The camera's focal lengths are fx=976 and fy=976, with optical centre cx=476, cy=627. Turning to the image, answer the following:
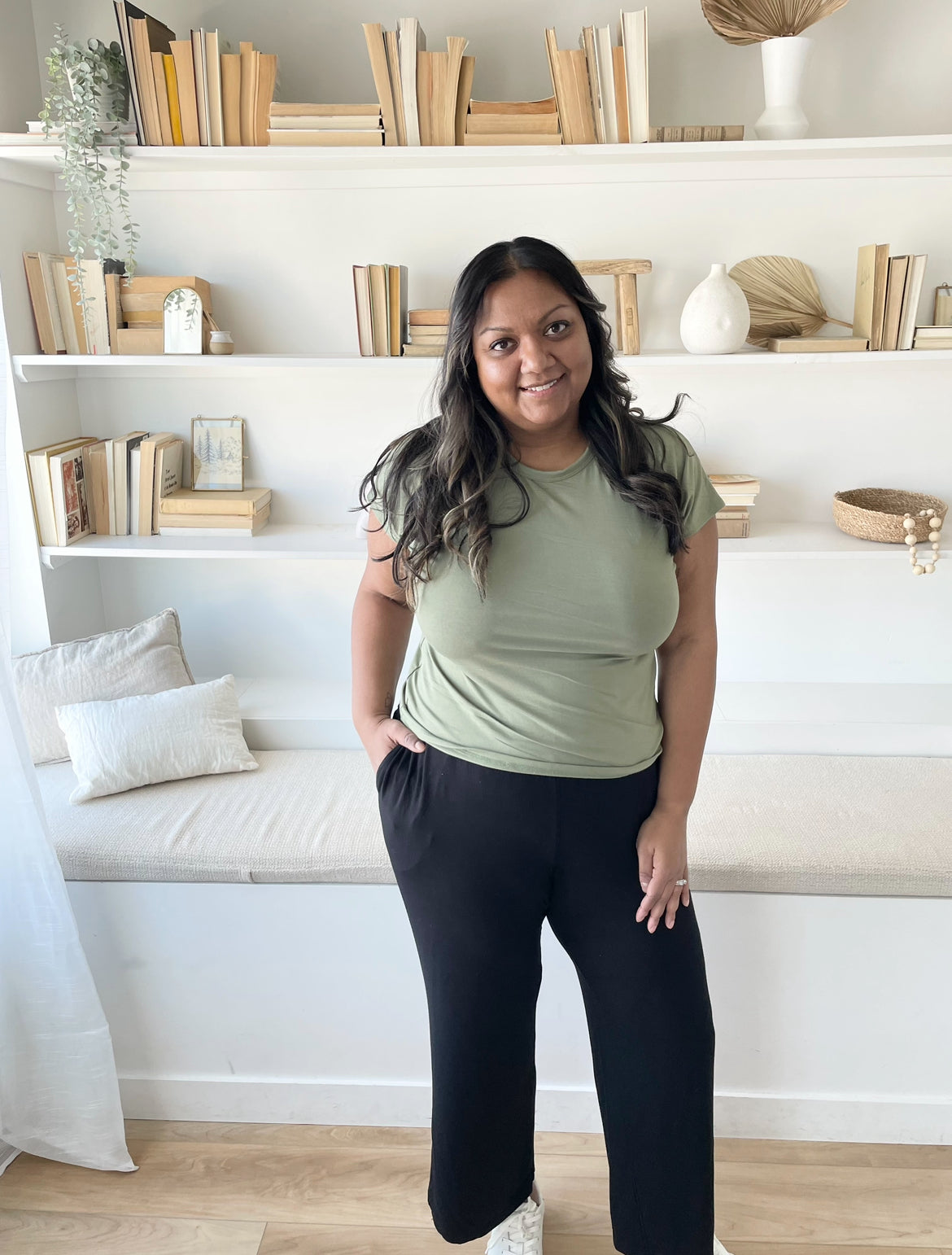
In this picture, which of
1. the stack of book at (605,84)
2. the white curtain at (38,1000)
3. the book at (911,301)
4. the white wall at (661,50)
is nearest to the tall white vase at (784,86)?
the white wall at (661,50)

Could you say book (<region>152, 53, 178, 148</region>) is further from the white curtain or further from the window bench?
the window bench

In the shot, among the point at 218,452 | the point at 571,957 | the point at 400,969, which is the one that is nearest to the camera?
the point at 571,957

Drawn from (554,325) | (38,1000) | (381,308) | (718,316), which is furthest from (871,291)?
(38,1000)

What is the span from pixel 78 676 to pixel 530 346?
4.67ft

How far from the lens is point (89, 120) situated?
2.01m

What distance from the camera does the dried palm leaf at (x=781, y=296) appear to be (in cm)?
226

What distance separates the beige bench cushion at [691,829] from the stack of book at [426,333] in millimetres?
949

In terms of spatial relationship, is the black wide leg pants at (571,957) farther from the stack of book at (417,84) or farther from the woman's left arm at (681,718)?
the stack of book at (417,84)

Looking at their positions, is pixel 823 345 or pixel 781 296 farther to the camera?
pixel 781 296

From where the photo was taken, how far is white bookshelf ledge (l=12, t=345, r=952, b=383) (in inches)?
82.4

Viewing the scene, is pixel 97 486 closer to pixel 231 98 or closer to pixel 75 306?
pixel 75 306

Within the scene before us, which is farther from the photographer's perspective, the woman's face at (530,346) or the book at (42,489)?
the book at (42,489)

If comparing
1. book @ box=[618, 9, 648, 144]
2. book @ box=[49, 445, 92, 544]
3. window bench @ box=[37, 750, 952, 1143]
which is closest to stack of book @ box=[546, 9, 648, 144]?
book @ box=[618, 9, 648, 144]

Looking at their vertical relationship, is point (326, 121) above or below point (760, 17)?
below
